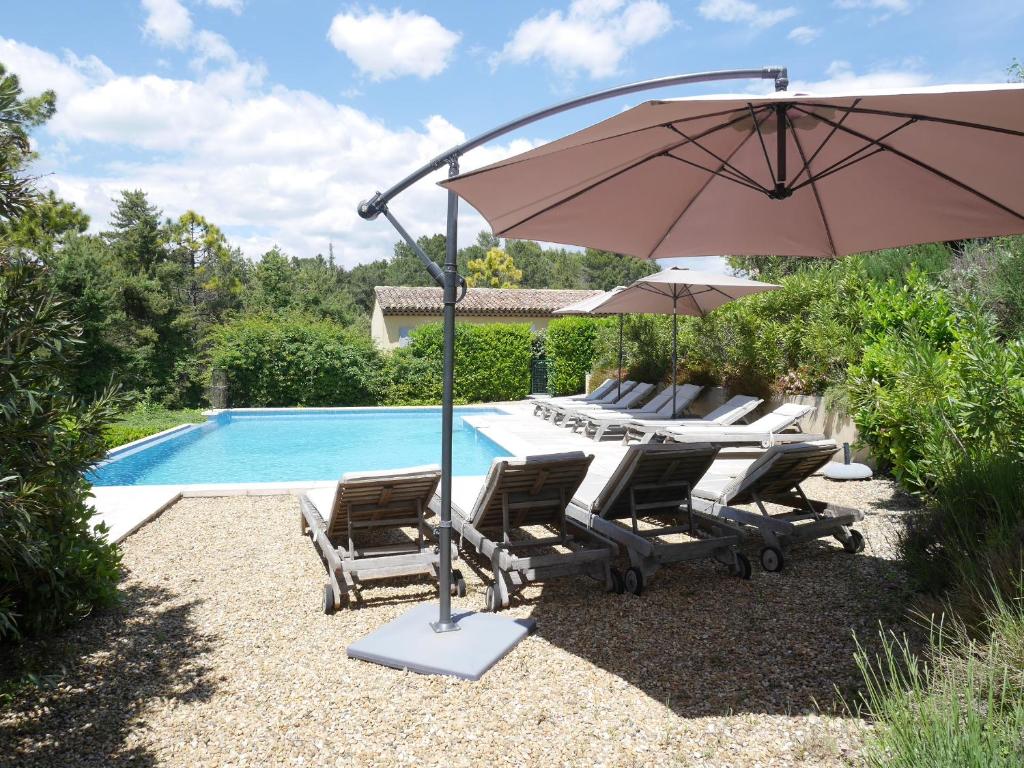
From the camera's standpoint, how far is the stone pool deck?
7059mm

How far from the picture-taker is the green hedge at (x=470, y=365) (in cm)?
1995

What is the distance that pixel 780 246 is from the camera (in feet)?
19.3

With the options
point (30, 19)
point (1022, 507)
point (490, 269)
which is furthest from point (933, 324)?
point (490, 269)

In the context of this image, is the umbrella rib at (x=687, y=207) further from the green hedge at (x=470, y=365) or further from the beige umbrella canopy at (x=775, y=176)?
the green hedge at (x=470, y=365)

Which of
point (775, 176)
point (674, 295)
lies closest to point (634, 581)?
point (775, 176)

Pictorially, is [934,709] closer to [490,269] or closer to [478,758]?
[478,758]

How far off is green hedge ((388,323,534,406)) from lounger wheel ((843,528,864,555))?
14913 millimetres

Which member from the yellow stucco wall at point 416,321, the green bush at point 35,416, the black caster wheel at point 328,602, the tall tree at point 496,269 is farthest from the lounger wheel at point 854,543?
the tall tree at point 496,269

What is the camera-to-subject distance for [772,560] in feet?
17.8

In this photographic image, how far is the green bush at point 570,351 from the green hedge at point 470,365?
2.66 ft

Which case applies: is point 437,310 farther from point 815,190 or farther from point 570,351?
point 815,190

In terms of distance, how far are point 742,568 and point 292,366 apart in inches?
627

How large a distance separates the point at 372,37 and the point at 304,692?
7001 mm

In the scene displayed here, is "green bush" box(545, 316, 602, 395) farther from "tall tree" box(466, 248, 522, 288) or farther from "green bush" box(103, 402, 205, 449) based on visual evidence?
"tall tree" box(466, 248, 522, 288)
